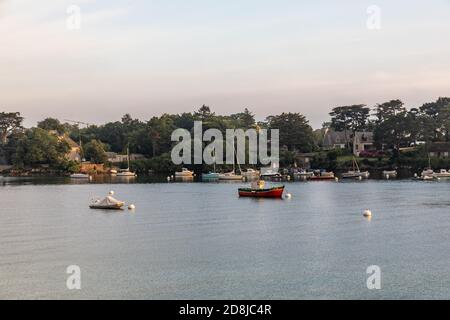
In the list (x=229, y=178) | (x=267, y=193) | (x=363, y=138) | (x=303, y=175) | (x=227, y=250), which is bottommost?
(x=227, y=250)

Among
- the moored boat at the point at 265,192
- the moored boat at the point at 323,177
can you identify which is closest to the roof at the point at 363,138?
the moored boat at the point at 323,177

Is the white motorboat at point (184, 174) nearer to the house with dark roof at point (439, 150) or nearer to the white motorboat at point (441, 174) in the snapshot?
the white motorboat at point (441, 174)

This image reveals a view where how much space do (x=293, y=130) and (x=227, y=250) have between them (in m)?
149

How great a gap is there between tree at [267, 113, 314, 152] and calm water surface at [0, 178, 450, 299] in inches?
4234

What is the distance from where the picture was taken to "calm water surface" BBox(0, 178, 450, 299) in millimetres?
37969

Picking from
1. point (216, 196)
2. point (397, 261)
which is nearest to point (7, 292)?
point (397, 261)

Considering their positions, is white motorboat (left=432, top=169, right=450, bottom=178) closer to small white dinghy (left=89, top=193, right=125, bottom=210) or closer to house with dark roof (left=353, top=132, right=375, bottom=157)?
house with dark roof (left=353, top=132, right=375, bottom=157)

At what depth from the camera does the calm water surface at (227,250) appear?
38.0m

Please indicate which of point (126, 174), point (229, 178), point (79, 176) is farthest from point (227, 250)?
point (126, 174)

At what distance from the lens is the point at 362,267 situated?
4372cm

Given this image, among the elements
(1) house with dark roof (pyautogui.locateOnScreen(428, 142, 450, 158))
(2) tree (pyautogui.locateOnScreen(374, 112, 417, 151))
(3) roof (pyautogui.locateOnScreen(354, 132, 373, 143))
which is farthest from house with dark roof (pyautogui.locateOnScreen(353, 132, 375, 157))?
(1) house with dark roof (pyautogui.locateOnScreen(428, 142, 450, 158))

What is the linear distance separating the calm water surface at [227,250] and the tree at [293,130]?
107534mm

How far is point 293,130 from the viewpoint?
19638 centimetres

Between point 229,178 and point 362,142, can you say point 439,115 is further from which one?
point 229,178
